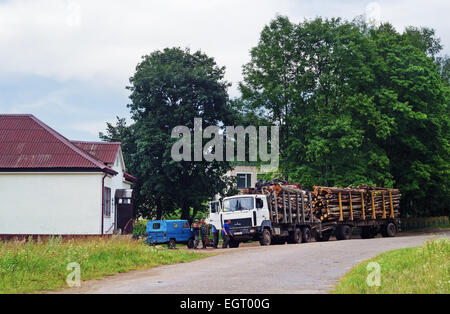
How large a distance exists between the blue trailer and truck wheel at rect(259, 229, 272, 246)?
721cm

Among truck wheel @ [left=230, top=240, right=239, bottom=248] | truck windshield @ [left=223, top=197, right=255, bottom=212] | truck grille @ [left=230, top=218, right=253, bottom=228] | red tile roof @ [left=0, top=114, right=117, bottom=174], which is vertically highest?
red tile roof @ [left=0, top=114, right=117, bottom=174]

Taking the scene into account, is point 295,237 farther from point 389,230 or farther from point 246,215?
point 389,230

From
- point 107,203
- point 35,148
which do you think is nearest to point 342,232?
point 107,203

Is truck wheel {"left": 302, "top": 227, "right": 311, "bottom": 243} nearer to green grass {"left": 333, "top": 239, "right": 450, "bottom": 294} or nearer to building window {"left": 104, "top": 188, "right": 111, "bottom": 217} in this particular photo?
building window {"left": 104, "top": 188, "right": 111, "bottom": 217}

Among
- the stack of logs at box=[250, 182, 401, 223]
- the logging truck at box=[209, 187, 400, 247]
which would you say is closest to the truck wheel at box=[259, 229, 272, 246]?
the logging truck at box=[209, 187, 400, 247]

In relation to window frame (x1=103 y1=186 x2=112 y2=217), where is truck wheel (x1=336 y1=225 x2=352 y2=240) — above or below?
below

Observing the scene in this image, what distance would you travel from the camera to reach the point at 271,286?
10.4 metres

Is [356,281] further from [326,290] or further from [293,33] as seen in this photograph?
[293,33]

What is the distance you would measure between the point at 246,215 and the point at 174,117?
15843 millimetres

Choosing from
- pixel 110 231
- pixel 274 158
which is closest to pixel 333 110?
pixel 274 158

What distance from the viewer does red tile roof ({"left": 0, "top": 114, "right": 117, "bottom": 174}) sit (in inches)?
1103

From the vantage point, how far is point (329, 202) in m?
31.0

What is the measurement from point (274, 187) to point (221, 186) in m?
15.4

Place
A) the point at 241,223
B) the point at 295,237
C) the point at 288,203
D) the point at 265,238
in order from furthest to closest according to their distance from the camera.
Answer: the point at 295,237 < the point at 288,203 < the point at 241,223 < the point at 265,238
